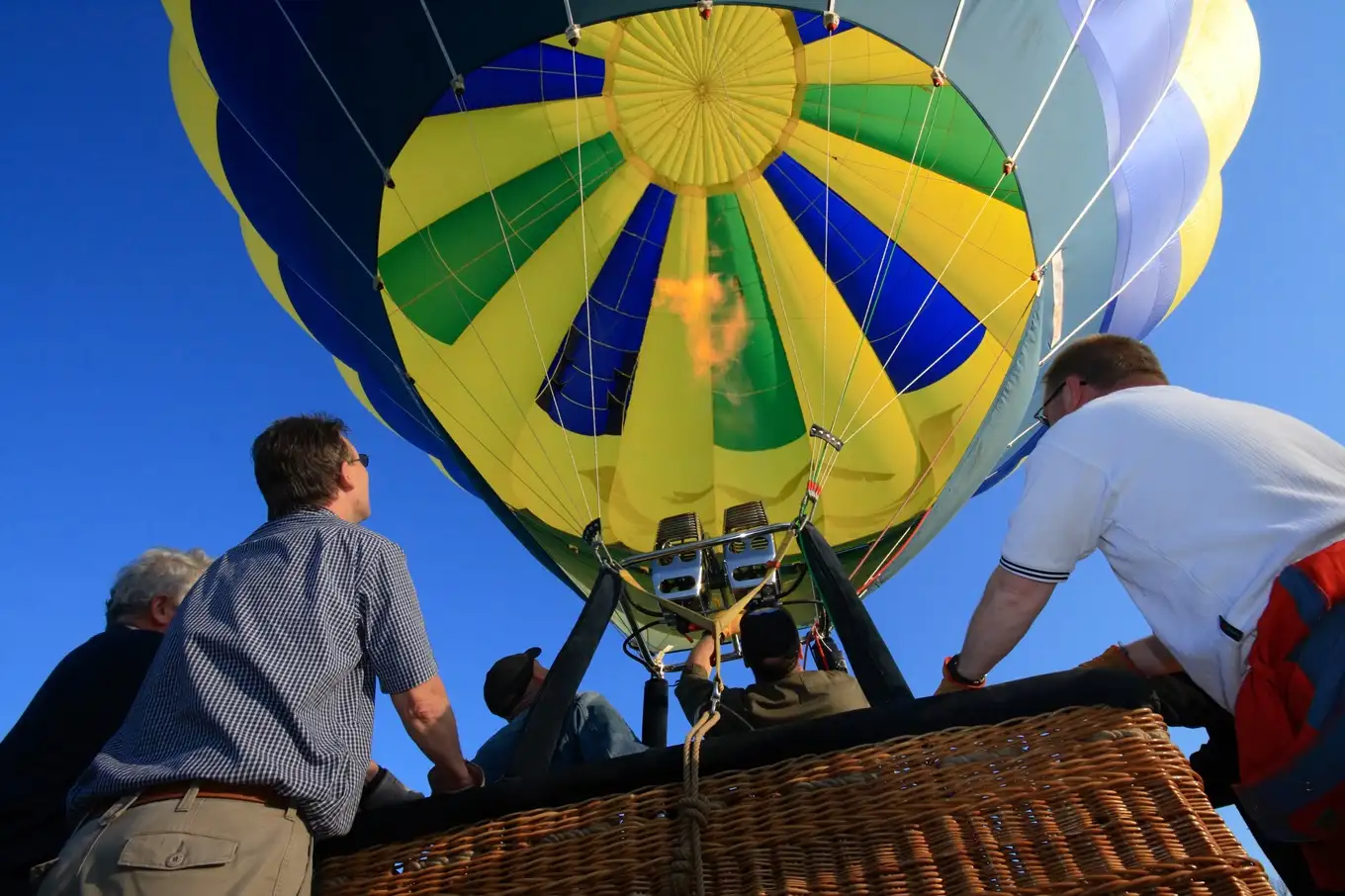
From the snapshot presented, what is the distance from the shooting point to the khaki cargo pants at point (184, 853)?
1.02 m

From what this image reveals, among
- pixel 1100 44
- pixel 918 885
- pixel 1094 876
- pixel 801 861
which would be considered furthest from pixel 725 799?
pixel 1100 44

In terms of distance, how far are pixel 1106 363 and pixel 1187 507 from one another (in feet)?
1.51

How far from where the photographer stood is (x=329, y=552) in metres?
1.29

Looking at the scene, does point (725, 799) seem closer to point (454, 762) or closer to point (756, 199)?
point (454, 762)

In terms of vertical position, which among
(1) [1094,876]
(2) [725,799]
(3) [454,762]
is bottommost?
(1) [1094,876]

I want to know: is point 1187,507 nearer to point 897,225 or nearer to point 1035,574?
point 1035,574

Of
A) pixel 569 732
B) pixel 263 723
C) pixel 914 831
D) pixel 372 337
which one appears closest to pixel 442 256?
pixel 372 337

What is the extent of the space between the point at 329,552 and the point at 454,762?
35 cm

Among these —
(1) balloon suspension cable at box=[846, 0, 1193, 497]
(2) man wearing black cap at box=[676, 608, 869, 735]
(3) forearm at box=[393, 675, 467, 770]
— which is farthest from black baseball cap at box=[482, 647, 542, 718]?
(1) balloon suspension cable at box=[846, 0, 1193, 497]

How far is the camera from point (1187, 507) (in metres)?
1.27

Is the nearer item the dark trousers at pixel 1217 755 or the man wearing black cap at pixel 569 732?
the dark trousers at pixel 1217 755

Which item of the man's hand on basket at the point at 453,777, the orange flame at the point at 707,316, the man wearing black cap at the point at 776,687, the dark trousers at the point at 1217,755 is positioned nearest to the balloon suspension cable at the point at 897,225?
the orange flame at the point at 707,316

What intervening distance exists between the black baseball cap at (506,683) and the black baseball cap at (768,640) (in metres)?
0.62

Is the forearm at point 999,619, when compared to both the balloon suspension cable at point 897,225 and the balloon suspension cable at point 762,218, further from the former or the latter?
the balloon suspension cable at point 762,218
